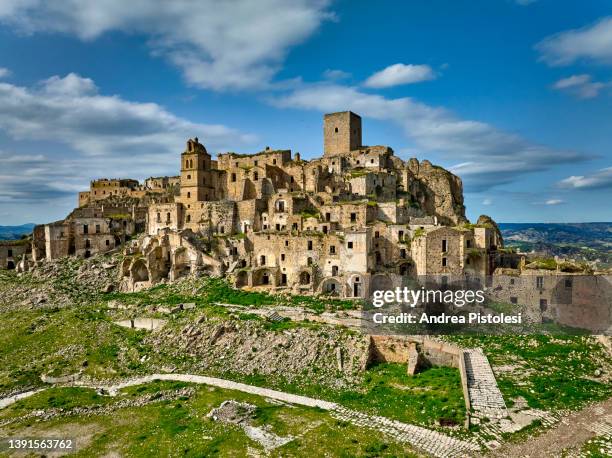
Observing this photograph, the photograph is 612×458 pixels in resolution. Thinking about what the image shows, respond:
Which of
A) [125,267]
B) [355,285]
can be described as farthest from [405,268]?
[125,267]

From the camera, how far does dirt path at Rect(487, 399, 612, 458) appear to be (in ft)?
69.3

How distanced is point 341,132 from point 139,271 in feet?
124

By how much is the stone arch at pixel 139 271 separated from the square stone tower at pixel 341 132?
112 ft

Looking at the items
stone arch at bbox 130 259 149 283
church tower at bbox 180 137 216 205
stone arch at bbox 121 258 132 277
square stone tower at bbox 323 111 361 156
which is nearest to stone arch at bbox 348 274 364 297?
stone arch at bbox 130 259 149 283

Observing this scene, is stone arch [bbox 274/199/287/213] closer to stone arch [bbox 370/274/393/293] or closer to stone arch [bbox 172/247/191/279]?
stone arch [bbox 172/247/191/279]

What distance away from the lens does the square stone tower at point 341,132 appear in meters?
72.4

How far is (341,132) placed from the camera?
72938 mm

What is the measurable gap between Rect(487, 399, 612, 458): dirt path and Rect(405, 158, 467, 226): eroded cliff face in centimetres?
4081

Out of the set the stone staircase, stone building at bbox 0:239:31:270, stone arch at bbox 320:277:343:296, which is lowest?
the stone staircase

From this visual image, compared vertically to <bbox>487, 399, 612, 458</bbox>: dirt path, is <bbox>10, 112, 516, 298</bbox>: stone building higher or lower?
higher

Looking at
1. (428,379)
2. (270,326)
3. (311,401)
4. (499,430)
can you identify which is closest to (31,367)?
(270,326)

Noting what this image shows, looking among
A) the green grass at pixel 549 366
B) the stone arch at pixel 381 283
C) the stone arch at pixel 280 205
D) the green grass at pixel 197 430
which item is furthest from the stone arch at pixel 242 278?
the green grass at pixel 549 366

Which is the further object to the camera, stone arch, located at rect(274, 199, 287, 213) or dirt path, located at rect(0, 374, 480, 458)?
stone arch, located at rect(274, 199, 287, 213)

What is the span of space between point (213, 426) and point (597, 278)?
30656 mm
